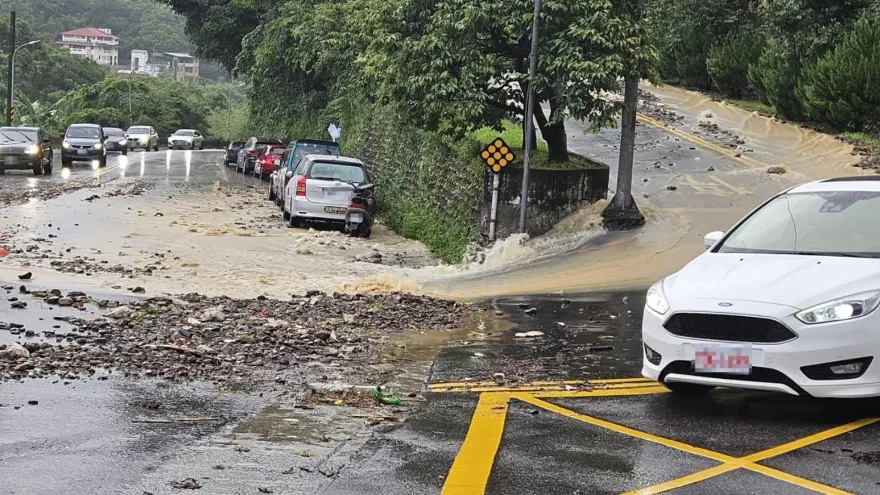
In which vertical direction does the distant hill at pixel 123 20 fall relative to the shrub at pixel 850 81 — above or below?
above

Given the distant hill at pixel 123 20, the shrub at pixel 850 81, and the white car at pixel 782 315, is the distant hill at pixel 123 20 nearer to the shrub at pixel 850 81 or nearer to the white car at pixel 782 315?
the shrub at pixel 850 81

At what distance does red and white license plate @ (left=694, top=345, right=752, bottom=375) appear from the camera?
6598mm

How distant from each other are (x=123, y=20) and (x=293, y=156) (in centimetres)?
12873

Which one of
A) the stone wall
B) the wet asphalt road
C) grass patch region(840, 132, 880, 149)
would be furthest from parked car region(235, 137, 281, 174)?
the wet asphalt road

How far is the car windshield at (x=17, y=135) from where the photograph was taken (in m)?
34.7

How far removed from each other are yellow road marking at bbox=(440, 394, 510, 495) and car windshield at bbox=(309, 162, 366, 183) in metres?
15.4

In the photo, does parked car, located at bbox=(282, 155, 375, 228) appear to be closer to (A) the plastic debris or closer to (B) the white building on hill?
(A) the plastic debris

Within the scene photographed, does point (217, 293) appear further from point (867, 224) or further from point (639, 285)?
point (867, 224)

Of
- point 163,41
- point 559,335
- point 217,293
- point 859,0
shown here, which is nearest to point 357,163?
point 217,293

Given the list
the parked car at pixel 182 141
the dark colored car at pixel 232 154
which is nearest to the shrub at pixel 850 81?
the dark colored car at pixel 232 154

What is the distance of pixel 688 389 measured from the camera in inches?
297

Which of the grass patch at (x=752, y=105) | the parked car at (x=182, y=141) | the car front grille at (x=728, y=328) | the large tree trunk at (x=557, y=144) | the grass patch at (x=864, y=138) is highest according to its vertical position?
the grass patch at (x=752, y=105)

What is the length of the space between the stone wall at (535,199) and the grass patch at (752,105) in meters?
16.1

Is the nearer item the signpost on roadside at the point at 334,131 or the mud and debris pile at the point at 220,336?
the mud and debris pile at the point at 220,336
